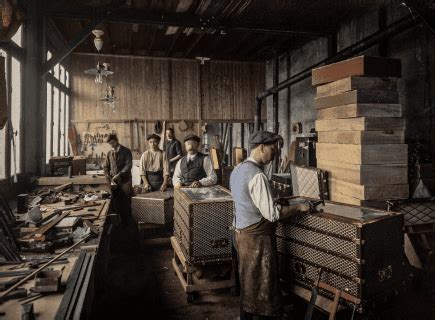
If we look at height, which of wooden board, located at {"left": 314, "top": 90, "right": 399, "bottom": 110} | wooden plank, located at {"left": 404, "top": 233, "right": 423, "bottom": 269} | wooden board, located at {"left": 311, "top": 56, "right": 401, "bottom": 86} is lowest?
wooden plank, located at {"left": 404, "top": 233, "right": 423, "bottom": 269}

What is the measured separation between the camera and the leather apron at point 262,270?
3.57 m

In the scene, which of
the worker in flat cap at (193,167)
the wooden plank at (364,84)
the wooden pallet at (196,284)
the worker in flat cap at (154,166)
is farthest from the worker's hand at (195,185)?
the wooden plank at (364,84)

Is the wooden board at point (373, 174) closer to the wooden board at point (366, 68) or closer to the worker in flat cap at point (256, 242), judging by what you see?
the wooden board at point (366, 68)

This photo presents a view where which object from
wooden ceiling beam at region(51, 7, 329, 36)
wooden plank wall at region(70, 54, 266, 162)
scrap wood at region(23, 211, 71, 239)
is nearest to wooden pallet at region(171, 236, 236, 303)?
scrap wood at region(23, 211, 71, 239)

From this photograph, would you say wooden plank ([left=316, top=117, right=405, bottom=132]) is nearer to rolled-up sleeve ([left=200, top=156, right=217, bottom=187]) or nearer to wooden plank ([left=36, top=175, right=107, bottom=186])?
rolled-up sleeve ([left=200, top=156, right=217, bottom=187])

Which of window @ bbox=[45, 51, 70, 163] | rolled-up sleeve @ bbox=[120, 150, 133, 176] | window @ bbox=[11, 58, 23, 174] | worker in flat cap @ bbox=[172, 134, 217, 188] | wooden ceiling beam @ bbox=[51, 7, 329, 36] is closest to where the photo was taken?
window @ bbox=[11, 58, 23, 174]

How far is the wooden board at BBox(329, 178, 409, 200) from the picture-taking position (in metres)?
4.58

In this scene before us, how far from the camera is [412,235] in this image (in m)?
5.23

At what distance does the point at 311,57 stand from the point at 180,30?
4.25 meters

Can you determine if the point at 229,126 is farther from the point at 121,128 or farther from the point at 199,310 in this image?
the point at 199,310

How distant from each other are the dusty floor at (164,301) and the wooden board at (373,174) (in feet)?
4.93

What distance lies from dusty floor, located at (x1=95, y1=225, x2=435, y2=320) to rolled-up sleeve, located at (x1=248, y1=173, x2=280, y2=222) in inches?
47.4

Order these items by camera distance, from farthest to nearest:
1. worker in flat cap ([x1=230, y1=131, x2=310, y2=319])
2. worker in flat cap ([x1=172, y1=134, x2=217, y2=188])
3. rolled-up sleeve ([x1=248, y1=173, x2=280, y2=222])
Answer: worker in flat cap ([x1=172, y1=134, x2=217, y2=188]) → worker in flat cap ([x1=230, y1=131, x2=310, y2=319]) → rolled-up sleeve ([x1=248, y1=173, x2=280, y2=222])

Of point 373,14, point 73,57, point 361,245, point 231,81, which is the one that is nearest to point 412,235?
point 361,245
